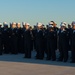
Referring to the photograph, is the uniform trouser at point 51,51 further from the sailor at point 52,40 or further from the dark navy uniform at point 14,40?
the dark navy uniform at point 14,40

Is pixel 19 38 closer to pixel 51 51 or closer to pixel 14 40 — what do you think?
pixel 14 40

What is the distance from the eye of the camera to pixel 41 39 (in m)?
17.6

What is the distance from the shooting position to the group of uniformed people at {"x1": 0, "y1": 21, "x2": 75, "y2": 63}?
1612 cm

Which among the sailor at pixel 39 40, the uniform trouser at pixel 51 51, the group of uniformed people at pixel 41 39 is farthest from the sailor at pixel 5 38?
the uniform trouser at pixel 51 51

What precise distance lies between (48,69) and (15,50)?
8.01 meters

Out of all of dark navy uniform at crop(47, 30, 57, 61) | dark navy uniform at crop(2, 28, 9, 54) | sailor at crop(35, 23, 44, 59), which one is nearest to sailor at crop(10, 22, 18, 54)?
dark navy uniform at crop(2, 28, 9, 54)

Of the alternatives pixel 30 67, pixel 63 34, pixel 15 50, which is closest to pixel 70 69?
pixel 30 67

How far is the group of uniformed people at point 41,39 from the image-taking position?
52.9 ft

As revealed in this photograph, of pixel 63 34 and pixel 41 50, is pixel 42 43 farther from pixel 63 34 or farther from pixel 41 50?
pixel 63 34

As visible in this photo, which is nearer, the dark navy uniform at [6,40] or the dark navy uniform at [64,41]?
the dark navy uniform at [64,41]

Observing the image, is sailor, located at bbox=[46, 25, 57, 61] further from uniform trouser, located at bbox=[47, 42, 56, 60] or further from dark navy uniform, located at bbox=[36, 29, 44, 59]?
dark navy uniform, located at bbox=[36, 29, 44, 59]

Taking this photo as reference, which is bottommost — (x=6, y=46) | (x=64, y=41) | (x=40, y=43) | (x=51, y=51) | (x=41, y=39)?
(x=51, y=51)

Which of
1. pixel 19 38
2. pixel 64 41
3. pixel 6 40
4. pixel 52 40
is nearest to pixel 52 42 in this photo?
pixel 52 40

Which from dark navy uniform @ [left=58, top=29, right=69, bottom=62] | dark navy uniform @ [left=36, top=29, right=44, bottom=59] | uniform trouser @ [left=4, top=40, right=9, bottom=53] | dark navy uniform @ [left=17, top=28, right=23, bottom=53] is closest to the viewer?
dark navy uniform @ [left=58, top=29, right=69, bottom=62]
